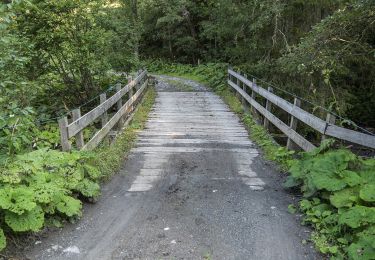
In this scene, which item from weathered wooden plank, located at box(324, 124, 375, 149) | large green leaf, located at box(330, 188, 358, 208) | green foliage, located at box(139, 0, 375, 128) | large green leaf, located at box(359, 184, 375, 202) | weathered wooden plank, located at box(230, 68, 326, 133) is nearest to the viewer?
large green leaf, located at box(359, 184, 375, 202)

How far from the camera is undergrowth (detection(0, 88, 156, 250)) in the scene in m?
3.77

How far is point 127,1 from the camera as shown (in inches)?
969

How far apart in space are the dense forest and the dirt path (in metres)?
0.37

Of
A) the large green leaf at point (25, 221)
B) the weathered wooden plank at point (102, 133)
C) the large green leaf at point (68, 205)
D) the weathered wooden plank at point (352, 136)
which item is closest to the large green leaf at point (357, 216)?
the weathered wooden plank at point (352, 136)

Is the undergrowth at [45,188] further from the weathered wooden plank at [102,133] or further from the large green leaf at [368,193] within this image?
the large green leaf at [368,193]

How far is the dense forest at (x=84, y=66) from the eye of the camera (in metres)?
4.23

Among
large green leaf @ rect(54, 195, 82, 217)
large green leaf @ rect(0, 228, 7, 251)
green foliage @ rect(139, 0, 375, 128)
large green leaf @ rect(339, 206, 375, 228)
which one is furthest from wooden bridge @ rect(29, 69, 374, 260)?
green foliage @ rect(139, 0, 375, 128)

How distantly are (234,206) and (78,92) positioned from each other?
777 cm

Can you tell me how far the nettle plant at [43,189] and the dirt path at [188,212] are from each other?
0.77 feet

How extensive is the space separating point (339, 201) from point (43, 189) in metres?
3.27

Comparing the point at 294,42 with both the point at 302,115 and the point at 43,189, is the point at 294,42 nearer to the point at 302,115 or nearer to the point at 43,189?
the point at 302,115

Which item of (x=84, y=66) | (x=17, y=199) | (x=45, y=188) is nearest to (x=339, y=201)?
(x=45, y=188)

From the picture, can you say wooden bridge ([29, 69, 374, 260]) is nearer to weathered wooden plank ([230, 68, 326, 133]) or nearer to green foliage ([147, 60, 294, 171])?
weathered wooden plank ([230, 68, 326, 133])

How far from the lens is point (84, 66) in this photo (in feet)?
33.0
